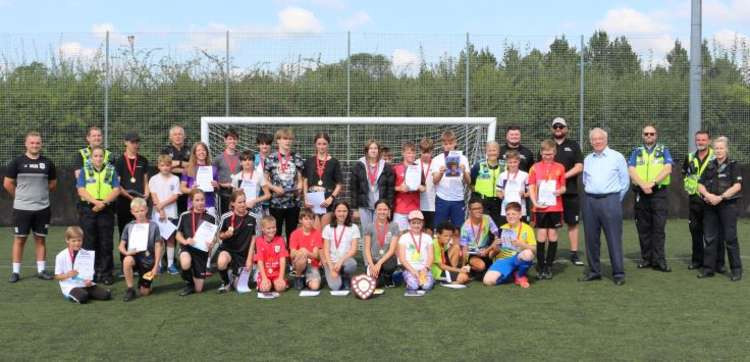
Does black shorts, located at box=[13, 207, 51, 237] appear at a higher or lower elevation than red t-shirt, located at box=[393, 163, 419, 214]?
lower

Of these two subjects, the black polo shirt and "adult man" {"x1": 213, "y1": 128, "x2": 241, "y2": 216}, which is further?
the black polo shirt

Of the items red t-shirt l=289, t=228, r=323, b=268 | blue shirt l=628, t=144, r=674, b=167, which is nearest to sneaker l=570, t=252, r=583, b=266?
blue shirt l=628, t=144, r=674, b=167

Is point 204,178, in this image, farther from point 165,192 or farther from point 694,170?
point 694,170

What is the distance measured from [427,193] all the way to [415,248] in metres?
1.06

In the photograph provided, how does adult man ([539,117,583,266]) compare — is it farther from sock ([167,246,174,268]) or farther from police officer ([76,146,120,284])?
police officer ([76,146,120,284])

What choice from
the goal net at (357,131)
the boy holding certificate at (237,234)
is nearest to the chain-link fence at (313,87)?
the goal net at (357,131)

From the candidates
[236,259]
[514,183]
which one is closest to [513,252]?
[514,183]

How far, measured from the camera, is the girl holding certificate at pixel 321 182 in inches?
302

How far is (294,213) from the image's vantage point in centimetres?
784

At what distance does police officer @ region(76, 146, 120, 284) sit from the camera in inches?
292

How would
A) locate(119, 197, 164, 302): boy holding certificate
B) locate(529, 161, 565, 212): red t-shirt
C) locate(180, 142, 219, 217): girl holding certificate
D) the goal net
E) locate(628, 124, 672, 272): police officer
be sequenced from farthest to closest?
the goal net → locate(628, 124, 672, 272): police officer → locate(180, 142, 219, 217): girl holding certificate → locate(529, 161, 565, 212): red t-shirt → locate(119, 197, 164, 302): boy holding certificate

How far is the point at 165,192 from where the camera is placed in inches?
302

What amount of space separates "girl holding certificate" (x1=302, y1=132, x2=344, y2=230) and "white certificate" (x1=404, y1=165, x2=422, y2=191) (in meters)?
0.72

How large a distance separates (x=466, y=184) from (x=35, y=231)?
4.61m
